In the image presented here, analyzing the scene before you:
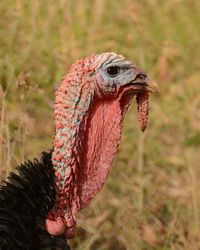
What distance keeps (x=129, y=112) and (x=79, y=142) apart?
2832 millimetres

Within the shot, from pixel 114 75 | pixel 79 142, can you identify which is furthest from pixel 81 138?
pixel 114 75

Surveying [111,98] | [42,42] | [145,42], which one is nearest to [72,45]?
[42,42]

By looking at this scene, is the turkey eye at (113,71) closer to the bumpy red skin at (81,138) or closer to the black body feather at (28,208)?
the bumpy red skin at (81,138)

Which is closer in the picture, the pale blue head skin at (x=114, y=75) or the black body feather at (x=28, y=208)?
the black body feather at (x=28, y=208)

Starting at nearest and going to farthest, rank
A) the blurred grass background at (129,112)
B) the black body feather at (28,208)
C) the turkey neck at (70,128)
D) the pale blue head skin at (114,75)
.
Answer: the black body feather at (28,208) → the turkey neck at (70,128) → the pale blue head skin at (114,75) → the blurred grass background at (129,112)

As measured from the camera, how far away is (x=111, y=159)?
2367mm

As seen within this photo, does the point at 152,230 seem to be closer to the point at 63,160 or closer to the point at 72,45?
the point at 63,160

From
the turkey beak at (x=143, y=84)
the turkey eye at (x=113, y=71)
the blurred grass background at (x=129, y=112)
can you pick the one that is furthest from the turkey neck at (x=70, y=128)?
the blurred grass background at (x=129, y=112)

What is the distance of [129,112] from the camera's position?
5.04 m

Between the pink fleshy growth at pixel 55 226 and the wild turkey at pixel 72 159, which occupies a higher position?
the wild turkey at pixel 72 159

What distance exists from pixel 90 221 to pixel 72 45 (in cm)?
203

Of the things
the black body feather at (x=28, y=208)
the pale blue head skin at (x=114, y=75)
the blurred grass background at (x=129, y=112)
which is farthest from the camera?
the blurred grass background at (x=129, y=112)

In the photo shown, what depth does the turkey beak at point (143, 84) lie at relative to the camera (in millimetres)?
2346

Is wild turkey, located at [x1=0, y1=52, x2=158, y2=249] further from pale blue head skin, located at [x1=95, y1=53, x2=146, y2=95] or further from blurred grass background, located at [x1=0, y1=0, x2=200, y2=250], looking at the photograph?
blurred grass background, located at [x1=0, y1=0, x2=200, y2=250]
